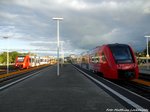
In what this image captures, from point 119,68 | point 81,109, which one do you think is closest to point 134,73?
point 119,68

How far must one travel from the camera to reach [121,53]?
911 inches

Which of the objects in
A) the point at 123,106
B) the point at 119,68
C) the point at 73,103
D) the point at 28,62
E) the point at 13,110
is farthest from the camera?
the point at 28,62

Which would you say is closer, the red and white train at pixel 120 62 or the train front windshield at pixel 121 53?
the red and white train at pixel 120 62

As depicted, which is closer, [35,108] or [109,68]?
[35,108]

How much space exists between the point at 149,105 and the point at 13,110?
441 centimetres

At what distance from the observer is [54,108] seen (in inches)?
372

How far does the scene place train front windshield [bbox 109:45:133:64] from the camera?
22.6 meters

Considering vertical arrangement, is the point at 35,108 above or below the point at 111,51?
below

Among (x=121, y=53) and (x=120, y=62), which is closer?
(x=120, y=62)

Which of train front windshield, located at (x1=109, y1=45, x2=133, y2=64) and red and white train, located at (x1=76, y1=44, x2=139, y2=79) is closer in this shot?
red and white train, located at (x1=76, y1=44, x2=139, y2=79)

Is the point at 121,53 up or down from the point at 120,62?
up

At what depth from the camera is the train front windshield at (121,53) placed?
22.6 m

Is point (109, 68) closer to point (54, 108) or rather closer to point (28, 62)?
point (54, 108)

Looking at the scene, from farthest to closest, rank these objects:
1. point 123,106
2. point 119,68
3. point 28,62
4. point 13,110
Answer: point 28,62, point 119,68, point 123,106, point 13,110
